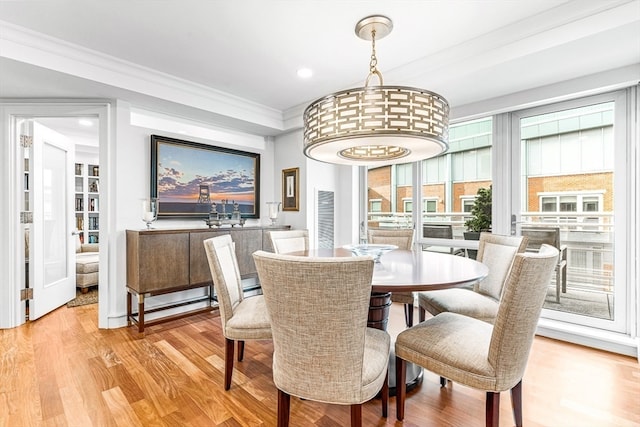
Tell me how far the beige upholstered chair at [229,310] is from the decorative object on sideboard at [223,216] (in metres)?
1.51

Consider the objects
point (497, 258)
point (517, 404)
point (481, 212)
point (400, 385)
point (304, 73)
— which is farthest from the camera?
point (481, 212)

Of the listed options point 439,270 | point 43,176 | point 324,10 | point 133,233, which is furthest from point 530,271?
point 43,176

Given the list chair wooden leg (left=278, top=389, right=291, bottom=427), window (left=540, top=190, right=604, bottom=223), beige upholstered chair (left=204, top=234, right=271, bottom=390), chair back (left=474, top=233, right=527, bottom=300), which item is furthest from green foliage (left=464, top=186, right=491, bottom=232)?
chair wooden leg (left=278, top=389, right=291, bottom=427)

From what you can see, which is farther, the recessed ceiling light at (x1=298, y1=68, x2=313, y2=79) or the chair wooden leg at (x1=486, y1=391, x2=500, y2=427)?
the recessed ceiling light at (x1=298, y1=68, x2=313, y2=79)

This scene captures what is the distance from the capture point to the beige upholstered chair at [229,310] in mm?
1851

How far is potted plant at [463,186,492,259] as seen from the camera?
3305 mm

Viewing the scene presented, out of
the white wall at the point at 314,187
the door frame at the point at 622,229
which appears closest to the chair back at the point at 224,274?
the white wall at the point at 314,187

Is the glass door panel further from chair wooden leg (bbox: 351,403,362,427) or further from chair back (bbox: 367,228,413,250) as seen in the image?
chair wooden leg (bbox: 351,403,362,427)

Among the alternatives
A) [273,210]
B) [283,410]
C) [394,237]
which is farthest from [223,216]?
[283,410]

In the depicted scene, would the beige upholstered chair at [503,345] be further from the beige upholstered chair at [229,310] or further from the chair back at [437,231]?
the chair back at [437,231]

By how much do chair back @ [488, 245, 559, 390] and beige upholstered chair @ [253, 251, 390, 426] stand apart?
1.67ft

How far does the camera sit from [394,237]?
3176mm

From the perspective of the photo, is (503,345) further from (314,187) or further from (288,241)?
(314,187)

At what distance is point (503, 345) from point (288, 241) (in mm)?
1977
